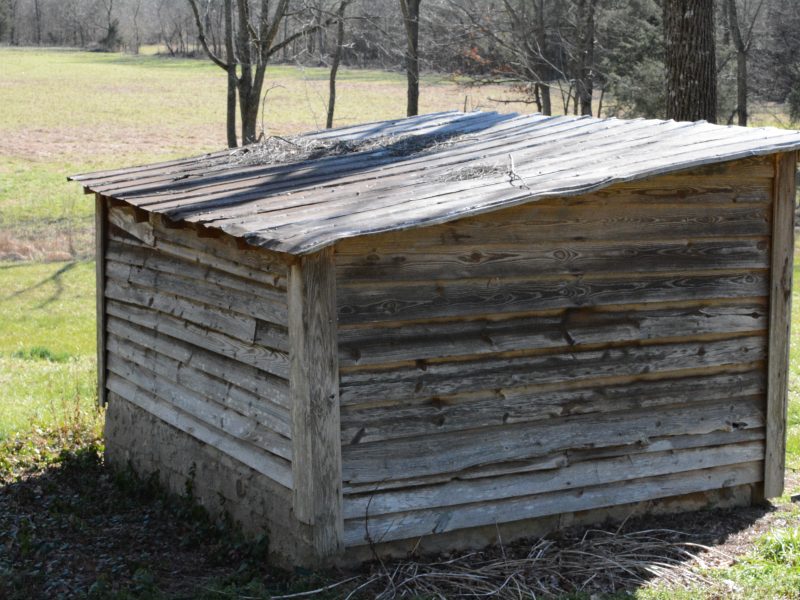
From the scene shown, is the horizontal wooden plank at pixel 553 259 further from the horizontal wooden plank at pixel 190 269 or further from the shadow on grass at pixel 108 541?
the shadow on grass at pixel 108 541

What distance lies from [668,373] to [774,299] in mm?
962

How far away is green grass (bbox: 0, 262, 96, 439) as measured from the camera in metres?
9.84

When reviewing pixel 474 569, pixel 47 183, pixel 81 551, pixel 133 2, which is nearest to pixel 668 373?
pixel 474 569

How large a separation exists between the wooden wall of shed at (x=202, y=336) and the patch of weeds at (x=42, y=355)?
186 inches

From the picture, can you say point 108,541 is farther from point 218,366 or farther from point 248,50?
point 248,50

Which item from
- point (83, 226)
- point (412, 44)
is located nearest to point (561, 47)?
point (412, 44)

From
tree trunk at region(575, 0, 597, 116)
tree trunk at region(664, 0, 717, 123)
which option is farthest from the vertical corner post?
tree trunk at region(575, 0, 597, 116)

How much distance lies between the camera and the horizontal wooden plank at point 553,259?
224 inches

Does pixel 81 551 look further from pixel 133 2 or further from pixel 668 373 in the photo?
pixel 133 2

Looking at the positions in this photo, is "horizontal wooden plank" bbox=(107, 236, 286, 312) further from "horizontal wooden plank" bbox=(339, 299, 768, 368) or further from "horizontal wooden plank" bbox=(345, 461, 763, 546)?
"horizontal wooden plank" bbox=(345, 461, 763, 546)

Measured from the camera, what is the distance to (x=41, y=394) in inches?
425

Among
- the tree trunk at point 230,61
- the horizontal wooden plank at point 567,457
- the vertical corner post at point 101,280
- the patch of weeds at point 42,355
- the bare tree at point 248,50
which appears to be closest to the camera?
the horizontal wooden plank at point 567,457

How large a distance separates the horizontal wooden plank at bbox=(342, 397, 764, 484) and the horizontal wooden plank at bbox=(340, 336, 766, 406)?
28cm

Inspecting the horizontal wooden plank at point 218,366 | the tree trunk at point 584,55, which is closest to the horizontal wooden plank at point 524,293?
the horizontal wooden plank at point 218,366
